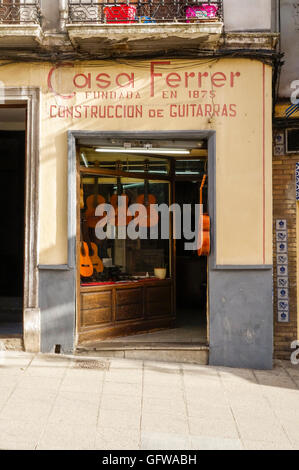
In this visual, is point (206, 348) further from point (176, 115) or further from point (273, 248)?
point (176, 115)

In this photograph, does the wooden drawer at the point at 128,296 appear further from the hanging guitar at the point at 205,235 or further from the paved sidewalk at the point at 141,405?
the hanging guitar at the point at 205,235

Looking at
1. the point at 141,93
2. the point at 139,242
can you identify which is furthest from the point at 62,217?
the point at 141,93

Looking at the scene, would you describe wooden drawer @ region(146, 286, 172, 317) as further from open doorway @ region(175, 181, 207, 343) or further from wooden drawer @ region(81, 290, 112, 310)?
open doorway @ region(175, 181, 207, 343)

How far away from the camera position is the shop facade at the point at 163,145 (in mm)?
7668

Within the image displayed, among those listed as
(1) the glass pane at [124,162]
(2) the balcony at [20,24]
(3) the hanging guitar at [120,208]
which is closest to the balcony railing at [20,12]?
(2) the balcony at [20,24]

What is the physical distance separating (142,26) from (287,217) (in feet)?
11.9

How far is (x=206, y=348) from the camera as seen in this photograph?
7699 mm

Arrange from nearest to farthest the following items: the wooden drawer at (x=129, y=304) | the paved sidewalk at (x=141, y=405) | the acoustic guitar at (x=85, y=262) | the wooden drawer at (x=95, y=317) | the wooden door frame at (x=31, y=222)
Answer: the paved sidewalk at (x=141, y=405), the wooden door frame at (x=31, y=222), the wooden drawer at (x=95, y=317), the acoustic guitar at (x=85, y=262), the wooden drawer at (x=129, y=304)

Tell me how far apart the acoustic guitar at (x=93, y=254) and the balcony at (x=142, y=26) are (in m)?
2.70

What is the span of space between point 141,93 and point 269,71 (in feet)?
6.23

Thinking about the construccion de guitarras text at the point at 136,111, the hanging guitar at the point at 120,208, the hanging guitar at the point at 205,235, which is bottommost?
the hanging guitar at the point at 205,235

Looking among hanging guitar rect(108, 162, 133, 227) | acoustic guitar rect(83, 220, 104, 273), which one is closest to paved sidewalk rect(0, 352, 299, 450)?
acoustic guitar rect(83, 220, 104, 273)

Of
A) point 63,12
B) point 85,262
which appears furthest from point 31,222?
point 63,12

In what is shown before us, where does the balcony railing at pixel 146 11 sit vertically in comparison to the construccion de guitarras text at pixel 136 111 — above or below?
above
